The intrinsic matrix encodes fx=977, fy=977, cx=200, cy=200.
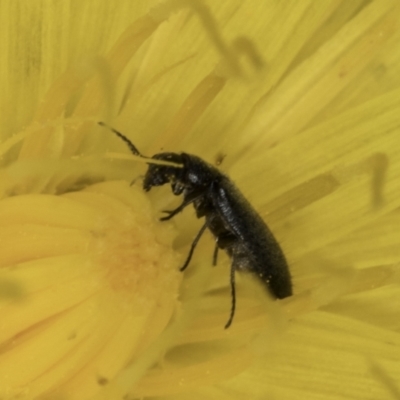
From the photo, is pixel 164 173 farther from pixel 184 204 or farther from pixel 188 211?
→ pixel 188 211

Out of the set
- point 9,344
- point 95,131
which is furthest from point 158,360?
point 95,131

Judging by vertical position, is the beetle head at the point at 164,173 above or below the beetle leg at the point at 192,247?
above

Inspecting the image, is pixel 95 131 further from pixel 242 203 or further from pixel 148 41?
pixel 242 203

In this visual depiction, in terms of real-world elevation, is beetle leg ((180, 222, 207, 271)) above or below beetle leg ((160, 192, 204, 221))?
below

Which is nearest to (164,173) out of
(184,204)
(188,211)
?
(184,204)

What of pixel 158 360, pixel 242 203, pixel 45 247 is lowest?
pixel 158 360
